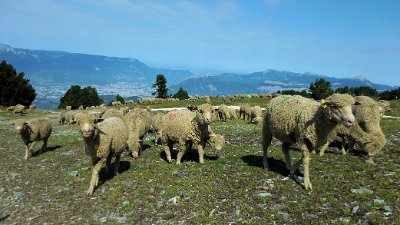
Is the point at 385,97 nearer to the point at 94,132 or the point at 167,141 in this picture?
the point at 167,141

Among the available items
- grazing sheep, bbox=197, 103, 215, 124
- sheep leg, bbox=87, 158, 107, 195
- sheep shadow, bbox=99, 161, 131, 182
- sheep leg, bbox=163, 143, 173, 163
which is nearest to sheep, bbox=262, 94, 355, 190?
grazing sheep, bbox=197, 103, 215, 124

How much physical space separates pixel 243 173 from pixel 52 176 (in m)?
10.3

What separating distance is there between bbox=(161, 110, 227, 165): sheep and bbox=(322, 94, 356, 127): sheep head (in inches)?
243

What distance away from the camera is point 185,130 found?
16859mm

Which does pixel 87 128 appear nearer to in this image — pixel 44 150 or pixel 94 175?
pixel 94 175

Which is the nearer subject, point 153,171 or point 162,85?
point 153,171

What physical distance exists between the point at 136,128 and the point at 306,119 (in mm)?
11388

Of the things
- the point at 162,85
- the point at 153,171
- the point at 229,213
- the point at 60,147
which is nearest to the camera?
the point at 229,213

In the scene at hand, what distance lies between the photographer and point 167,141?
59.7ft

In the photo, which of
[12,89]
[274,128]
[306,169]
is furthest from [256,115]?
[12,89]

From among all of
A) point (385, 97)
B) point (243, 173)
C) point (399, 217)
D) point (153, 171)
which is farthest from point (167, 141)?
point (385, 97)

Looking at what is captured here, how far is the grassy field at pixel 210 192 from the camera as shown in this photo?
426 inches

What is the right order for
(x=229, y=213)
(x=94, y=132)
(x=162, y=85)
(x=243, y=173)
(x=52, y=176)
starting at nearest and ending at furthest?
1. (x=229, y=213)
2. (x=94, y=132)
3. (x=243, y=173)
4. (x=52, y=176)
5. (x=162, y=85)

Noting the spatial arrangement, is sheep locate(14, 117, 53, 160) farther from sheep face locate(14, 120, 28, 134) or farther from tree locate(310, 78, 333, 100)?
tree locate(310, 78, 333, 100)
